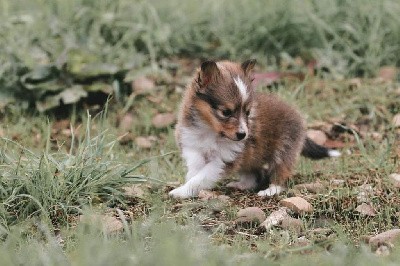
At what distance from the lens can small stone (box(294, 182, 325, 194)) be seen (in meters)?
5.79

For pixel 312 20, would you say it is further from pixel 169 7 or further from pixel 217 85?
pixel 217 85

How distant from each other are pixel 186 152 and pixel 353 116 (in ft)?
8.00

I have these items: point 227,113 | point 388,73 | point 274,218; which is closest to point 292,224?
point 274,218

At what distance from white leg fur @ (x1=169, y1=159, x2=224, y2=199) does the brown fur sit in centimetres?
8

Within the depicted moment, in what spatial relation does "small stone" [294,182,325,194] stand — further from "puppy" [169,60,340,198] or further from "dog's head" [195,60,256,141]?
"dog's head" [195,60,256,141]

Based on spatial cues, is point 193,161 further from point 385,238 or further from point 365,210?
point 385,238

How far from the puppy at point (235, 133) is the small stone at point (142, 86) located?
2245 mm

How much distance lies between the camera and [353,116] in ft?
26.0

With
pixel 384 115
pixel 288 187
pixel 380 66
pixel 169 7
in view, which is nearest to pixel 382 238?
pixel 288 187

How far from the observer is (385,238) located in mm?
4766

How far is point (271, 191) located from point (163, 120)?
2.21 meters

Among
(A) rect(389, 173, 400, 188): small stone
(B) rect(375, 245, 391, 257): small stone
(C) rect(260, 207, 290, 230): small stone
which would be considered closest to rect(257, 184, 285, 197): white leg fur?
(C) rect(260, 207, 290, 230): small stone

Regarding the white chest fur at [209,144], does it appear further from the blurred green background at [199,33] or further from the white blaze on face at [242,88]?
the blurred green background at [199,33]

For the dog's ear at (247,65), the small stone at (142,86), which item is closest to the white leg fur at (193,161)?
the dog's ear at (247,65)
